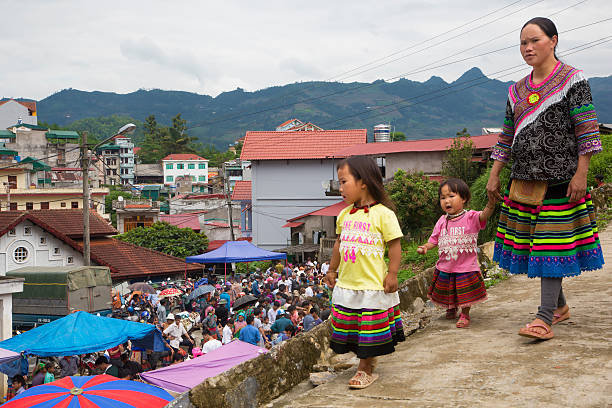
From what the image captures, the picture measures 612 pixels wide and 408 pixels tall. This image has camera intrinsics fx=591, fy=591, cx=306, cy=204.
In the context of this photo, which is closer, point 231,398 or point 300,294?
point 231,398

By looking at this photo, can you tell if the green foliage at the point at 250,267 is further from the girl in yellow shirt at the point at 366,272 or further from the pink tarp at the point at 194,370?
the girl in yellow shirt at the point at 366,272

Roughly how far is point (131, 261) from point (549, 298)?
26.1 metres

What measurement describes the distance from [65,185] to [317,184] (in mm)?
33376

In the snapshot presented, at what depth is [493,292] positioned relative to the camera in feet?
20.4

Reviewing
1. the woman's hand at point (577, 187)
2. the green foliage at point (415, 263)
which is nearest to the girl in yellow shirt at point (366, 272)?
the woman's hand at point (577, 187)

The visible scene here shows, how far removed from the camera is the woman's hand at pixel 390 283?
3605 mm

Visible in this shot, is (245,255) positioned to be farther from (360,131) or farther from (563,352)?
(360,131)

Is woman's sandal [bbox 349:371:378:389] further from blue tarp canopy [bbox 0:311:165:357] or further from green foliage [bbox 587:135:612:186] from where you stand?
green foliage [bbox 587:135:612:186]

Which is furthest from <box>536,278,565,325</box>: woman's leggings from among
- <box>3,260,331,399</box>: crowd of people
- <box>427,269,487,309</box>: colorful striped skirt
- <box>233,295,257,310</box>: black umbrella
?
<box>233,295,257,310</box>: black umbrella

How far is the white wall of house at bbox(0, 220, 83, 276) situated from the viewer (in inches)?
1041

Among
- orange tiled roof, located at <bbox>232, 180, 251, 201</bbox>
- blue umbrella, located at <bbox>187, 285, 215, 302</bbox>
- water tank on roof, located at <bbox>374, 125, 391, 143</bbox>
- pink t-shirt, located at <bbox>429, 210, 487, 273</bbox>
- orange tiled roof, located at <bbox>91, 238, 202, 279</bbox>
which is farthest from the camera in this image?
orange tiled roof, located at <bbox>232, 180, 251, 201</bbox>

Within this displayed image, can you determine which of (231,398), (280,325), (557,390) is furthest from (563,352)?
(280,325)

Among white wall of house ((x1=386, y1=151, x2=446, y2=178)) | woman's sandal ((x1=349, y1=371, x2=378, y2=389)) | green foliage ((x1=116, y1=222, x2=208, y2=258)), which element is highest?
white wall of house ((x1=386, y1=151, x2=446, y2=178))

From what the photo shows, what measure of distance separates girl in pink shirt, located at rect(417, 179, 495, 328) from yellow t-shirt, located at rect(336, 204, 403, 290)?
125 cm
